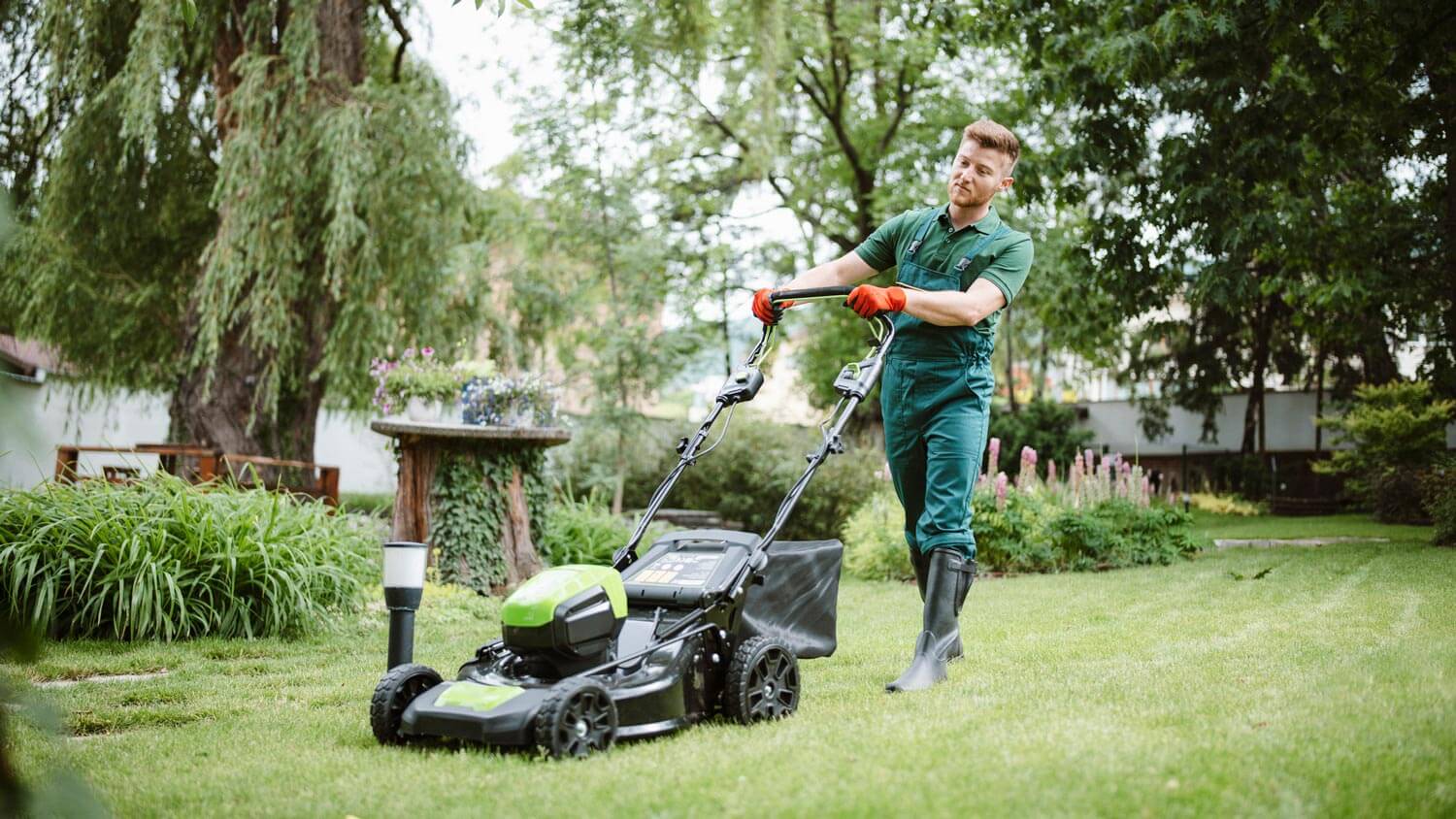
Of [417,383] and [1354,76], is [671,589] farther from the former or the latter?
[1354,76]

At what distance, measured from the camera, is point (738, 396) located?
3.66 meters

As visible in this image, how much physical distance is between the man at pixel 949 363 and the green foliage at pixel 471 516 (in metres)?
3.99

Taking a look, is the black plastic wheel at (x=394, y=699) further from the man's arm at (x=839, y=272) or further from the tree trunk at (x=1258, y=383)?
the tree trunk at (x=1258, y=383)

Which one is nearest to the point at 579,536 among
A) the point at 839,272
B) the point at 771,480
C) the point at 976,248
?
→ the point at 771,480

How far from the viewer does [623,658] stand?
292 centimetres

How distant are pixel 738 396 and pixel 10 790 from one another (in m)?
2.63

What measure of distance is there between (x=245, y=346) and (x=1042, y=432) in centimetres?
1358

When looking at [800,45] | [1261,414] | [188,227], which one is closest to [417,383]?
[188,227]

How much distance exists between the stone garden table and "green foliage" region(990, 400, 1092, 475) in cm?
1288

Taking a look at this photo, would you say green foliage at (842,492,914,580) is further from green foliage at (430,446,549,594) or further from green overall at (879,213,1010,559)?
green overall at (879,213,1010,559)

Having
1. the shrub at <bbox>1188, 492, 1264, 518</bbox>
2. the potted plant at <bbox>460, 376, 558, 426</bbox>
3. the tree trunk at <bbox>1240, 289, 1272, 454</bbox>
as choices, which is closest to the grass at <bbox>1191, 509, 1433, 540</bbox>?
the shrub at <bbox>1188, 492, 1264, 518</bbox>

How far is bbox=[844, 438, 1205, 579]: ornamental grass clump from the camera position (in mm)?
8383

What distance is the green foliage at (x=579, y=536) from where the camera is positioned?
8.40m

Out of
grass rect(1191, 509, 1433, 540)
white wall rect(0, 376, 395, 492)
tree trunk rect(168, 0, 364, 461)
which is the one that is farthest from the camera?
grass rect(1191, 509, 1433, 540)
